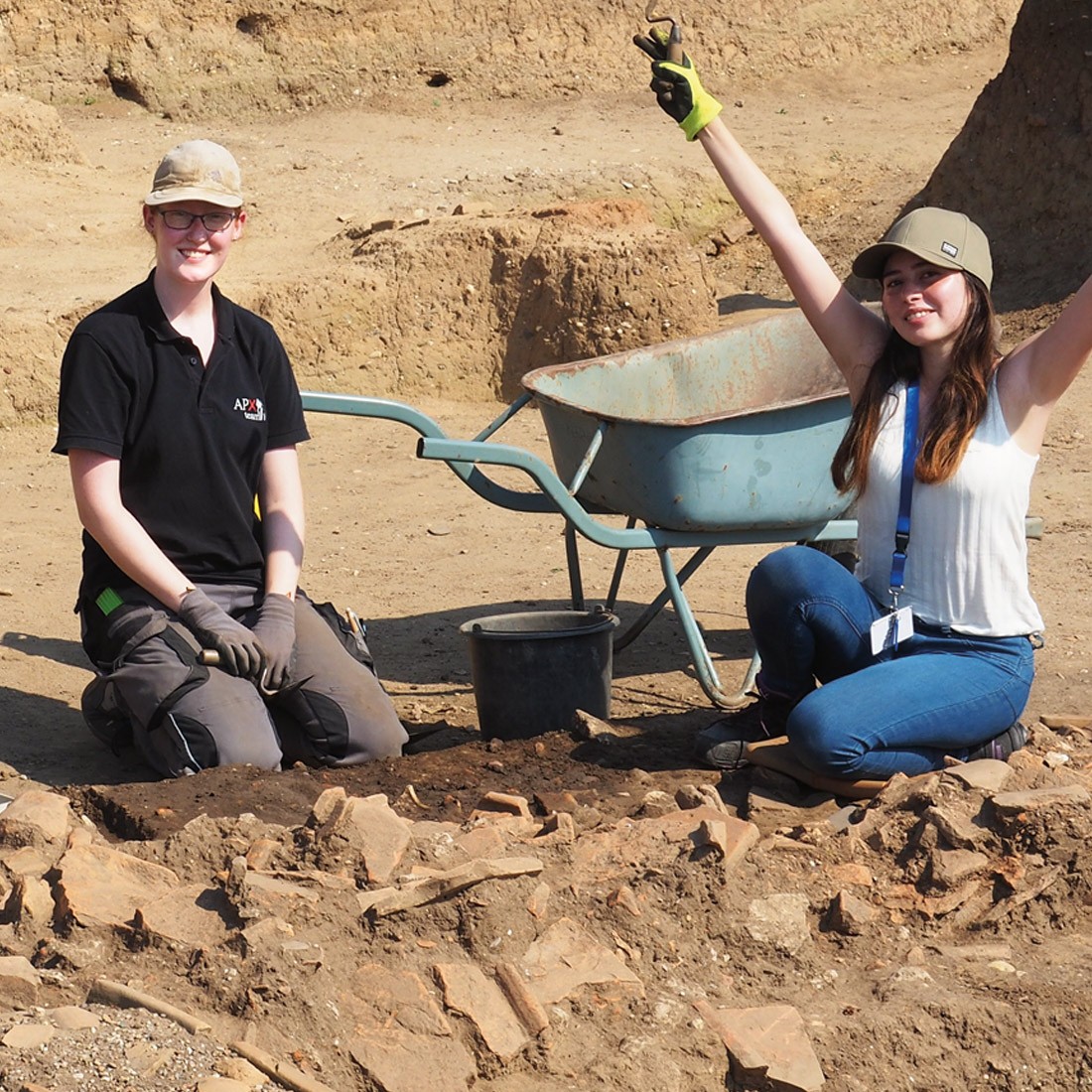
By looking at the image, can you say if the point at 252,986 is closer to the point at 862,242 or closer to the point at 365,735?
the point at 365,735

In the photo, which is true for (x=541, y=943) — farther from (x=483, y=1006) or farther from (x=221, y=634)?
(x=221, y=634)

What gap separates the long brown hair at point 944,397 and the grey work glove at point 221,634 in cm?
149

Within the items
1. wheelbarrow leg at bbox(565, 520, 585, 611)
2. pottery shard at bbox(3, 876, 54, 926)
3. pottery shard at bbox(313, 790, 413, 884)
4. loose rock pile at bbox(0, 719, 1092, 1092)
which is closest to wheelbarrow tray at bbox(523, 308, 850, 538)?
wheelbarrow leg at bbox(565, 520, 585, 611)

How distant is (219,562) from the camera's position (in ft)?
13.2

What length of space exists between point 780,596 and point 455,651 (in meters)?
1.77

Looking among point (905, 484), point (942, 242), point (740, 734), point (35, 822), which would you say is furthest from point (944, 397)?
point (35, 822)

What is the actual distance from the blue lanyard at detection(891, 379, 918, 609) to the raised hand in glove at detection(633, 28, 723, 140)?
2.59 feet

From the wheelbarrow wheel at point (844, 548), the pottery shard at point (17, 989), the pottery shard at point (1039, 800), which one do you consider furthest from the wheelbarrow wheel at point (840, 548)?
the pottery shard at point (17, 989)

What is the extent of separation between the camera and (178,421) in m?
3.89

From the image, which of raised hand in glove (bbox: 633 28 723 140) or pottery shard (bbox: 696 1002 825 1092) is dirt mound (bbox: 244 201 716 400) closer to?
raised hand in glove (bbox: 633 28 723 140)

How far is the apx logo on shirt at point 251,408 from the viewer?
4.00 m

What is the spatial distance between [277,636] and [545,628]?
938mm

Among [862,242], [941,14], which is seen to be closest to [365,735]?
[862,242]

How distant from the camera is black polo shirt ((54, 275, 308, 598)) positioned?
3.80m
